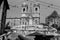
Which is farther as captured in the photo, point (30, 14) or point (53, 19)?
point (53, 19)

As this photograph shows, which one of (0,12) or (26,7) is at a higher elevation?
(26,7)

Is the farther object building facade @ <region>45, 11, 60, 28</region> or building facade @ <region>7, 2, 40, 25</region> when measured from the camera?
building facade @ <region>45, 11, 60, 28</region>

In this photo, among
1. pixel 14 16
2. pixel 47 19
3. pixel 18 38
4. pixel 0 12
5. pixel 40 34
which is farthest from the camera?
pixel 47 19

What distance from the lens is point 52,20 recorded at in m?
67.0

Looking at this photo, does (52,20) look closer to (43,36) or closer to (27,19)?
(27,19)

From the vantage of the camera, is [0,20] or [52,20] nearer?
[0,20]

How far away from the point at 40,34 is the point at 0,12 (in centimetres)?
967

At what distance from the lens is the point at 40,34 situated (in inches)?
692

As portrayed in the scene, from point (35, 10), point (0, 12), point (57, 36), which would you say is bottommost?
point (57, 36)

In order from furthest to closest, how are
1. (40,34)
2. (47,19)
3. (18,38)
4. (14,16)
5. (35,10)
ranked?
(47,19), (14,16), (35,10), (40,34), (18,38)

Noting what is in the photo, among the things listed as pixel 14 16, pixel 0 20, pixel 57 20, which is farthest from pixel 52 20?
pixel 0 20

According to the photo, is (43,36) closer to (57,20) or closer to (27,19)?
(27,19)

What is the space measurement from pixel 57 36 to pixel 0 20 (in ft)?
36.9

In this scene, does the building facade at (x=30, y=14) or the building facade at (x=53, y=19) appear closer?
the building facade at (x=30, y=14)
